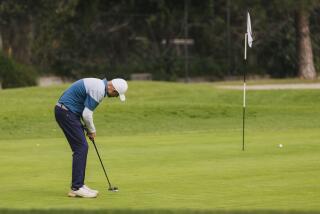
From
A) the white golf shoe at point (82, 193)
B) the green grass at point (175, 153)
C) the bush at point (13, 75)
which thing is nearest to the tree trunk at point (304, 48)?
the green grass at point (175, 153)

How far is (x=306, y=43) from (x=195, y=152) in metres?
30.2

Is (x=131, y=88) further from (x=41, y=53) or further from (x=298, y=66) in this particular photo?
(x=298, y=66)

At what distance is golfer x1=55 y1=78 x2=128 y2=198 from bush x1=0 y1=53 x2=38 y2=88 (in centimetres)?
2618

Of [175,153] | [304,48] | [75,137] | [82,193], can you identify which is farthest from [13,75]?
[82,193]

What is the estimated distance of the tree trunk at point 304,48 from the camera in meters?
48.8

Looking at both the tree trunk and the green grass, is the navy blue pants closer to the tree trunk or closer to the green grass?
the green grass

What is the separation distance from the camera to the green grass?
13297 mm

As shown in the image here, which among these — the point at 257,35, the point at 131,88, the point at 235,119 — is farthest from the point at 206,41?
the point at 235,119

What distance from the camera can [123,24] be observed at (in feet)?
163

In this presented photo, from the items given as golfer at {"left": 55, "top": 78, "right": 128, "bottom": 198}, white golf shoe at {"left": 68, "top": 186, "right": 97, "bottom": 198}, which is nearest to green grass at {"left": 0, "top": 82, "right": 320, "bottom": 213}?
white golf shoe at {"left": 68, "top": 186, "right": 97, "bottom": 198}

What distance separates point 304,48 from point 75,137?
36599 mm

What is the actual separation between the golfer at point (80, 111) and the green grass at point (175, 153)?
1.03 feet

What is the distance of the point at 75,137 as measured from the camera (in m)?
14.2

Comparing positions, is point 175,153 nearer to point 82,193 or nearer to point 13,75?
point 82,193
